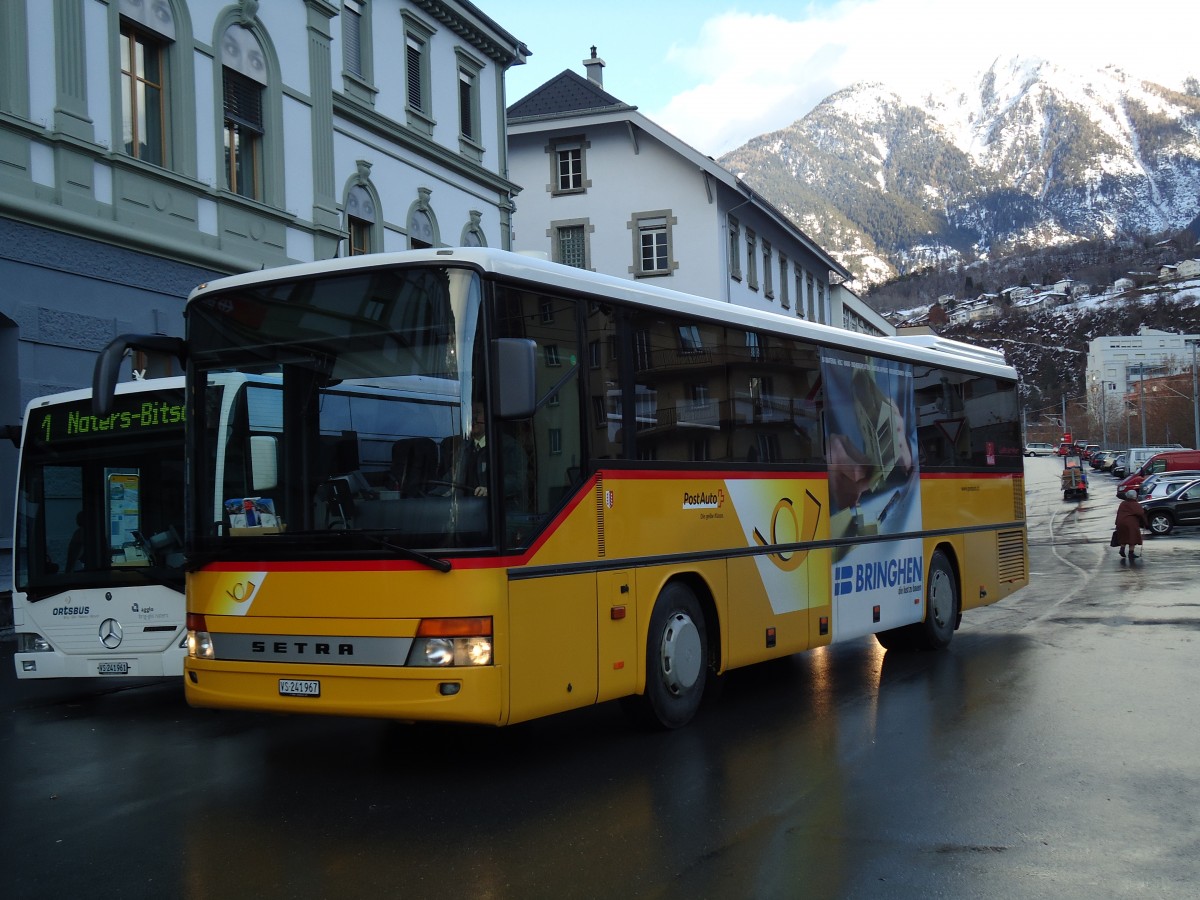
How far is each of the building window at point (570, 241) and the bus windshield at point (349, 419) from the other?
36.9 meters

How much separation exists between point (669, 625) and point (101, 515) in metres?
5.32

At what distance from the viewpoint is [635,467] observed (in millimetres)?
8375

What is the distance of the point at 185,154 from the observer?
19234 millimetres

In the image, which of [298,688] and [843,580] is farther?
[843,580]

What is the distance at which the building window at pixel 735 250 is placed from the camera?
4438 cm

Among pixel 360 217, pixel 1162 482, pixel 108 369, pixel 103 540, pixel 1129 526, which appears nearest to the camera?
pixel 108 369

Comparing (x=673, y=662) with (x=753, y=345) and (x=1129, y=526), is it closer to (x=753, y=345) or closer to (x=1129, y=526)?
(x=753, y=345)

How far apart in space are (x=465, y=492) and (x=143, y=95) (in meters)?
14.1

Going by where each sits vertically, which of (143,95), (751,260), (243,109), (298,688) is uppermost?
(751,260)

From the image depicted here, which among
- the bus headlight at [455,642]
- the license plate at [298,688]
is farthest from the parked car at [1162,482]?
the license plate at [298,688]

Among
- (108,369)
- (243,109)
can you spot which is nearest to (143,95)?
(243,109)

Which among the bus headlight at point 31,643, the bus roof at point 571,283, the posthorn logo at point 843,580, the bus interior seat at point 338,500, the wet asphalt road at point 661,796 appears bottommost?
the wet asphalt road at point 661,796

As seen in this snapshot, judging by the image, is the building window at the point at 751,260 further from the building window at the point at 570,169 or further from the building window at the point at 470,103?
the building window at the point at 470,103

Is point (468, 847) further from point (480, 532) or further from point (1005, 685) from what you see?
point (1005, 685)
